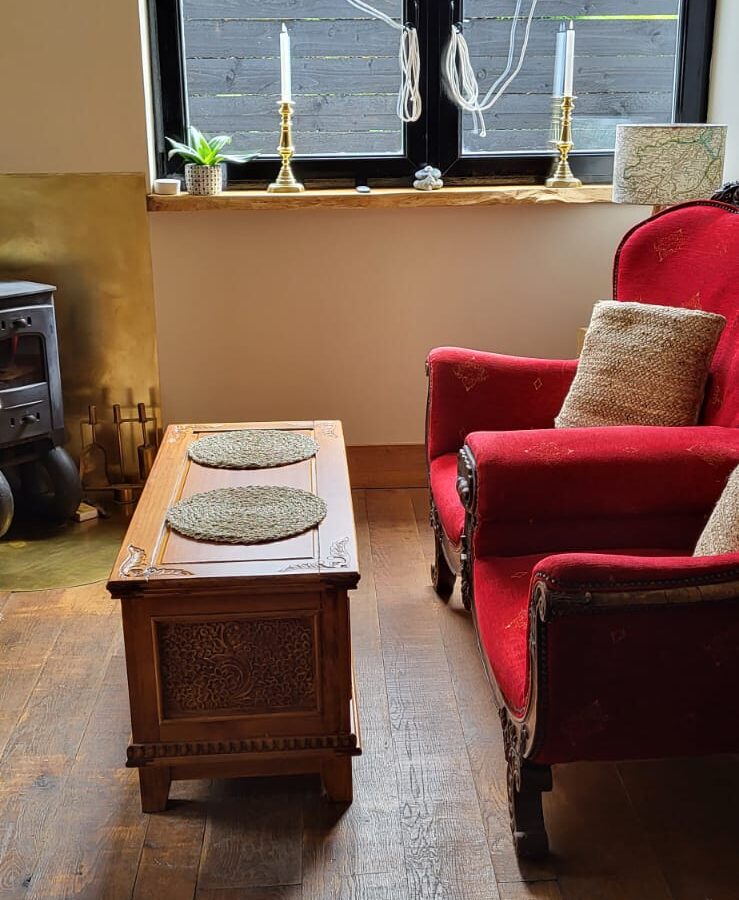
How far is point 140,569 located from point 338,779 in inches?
21.8

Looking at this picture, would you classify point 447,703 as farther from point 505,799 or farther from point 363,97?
point 363,97

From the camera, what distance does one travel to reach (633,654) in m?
1.63

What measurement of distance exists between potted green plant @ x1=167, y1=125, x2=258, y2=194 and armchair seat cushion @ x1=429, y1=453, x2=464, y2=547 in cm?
132

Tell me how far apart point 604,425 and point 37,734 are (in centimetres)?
143

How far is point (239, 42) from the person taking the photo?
3.47 metres

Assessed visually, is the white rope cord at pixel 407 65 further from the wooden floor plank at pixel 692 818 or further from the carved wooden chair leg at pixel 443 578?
the wooden floor plank at pixel 692 818

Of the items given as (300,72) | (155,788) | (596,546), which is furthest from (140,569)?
(300,72)

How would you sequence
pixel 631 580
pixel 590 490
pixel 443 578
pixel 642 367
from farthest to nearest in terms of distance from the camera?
pixel 443 578 < pixel 642 367 < pixel 590 490 < pixel 631 580

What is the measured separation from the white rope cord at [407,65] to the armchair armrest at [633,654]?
232 cm

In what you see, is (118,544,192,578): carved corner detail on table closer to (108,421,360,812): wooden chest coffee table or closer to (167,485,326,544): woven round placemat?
(108,421,360,812): wooden chest coffee table

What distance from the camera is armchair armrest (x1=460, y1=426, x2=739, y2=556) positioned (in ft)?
6.89

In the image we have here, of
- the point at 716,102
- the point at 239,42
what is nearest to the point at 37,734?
the point at 239,42

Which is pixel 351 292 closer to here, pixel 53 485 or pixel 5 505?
pixel 53 485

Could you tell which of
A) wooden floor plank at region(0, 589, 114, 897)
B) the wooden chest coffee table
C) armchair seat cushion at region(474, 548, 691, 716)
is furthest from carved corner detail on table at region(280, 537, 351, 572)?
wooden floor plank at region(0, 589, 114, 897)
